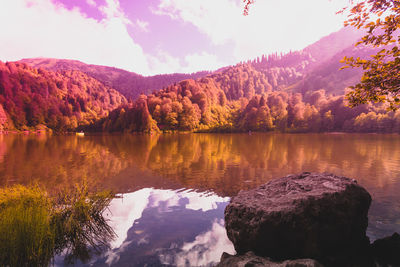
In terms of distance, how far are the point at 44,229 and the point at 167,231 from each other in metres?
3.94

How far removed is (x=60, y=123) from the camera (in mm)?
154375

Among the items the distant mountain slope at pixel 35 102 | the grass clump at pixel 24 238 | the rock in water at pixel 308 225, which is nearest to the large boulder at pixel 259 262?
the rock in water at pixel 308 225

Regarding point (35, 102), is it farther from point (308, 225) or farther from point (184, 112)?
point (308, 225)

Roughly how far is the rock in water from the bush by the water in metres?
4.63

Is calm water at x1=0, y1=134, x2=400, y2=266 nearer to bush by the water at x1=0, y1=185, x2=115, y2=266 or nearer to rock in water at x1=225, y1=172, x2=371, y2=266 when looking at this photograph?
bush by the water at x1=0, y1=185, x2=115, y2=266

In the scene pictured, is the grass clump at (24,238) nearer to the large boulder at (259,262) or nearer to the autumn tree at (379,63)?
the large boulder at (259,262)

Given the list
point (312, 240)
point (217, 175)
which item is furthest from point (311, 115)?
point (312, 240)

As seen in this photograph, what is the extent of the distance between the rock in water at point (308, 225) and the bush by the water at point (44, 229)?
15.2ft

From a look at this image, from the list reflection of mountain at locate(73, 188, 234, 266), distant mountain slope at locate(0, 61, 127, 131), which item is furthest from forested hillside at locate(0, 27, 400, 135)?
reflection of mountain at locate(73, 188, 234, 266)

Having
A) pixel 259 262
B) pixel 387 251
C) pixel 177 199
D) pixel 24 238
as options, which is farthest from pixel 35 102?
pixel 387 251

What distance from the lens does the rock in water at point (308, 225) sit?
5289mm

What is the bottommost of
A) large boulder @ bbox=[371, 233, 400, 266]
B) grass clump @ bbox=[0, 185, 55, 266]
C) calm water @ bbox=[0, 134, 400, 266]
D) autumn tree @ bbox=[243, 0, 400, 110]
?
calm water @ bbox=[0, 134, 400, 266]

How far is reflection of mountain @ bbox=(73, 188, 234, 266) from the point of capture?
6.03 metres

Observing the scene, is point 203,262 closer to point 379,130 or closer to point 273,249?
point 273,249
